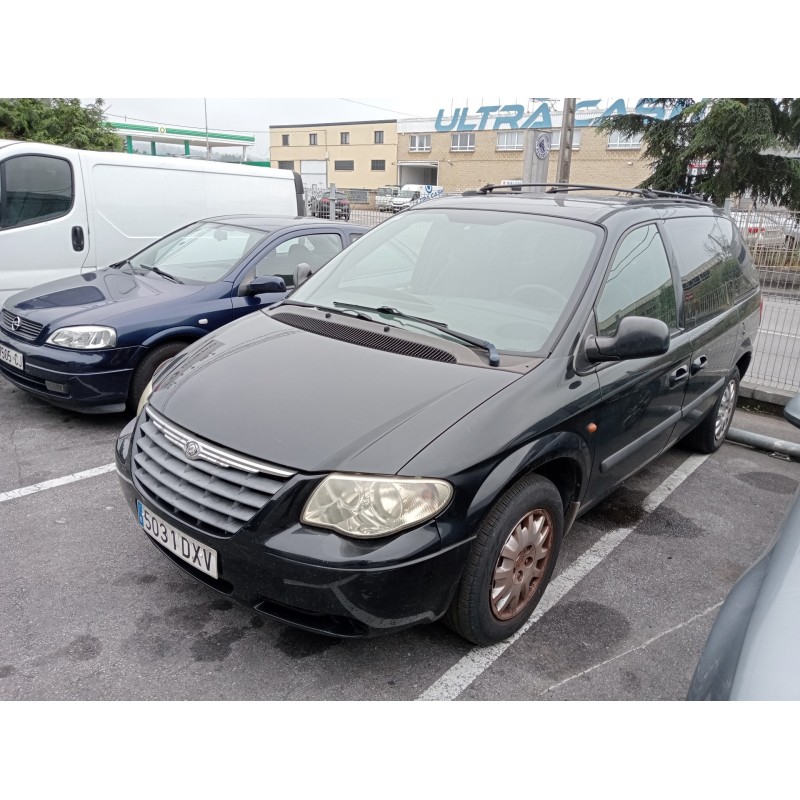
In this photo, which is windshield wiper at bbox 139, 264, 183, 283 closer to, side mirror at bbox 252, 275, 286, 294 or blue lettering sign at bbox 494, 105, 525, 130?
side mirror at bbox 252, 275, 286, 294

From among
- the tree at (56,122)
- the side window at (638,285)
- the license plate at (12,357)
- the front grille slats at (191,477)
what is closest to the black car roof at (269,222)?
the license plate at (12,357)

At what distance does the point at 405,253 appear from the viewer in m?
3.72

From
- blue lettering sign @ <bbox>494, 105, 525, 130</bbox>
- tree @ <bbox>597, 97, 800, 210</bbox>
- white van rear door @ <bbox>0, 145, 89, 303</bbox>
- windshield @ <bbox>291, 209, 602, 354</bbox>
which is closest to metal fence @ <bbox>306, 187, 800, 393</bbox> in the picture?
windshield @ <bbox>291, 209, 602, 354</bbox>

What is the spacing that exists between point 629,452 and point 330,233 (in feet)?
12.3

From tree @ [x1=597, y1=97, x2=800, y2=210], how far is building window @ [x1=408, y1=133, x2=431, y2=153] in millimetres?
47982

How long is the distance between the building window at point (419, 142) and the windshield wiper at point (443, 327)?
206 ft

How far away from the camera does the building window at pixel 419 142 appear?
61.9 meters

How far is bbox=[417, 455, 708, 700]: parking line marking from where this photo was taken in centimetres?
253

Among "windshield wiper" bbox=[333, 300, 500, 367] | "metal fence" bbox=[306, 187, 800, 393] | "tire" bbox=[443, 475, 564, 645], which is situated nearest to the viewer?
"tire" bbox=[443, 475, 564, 645]

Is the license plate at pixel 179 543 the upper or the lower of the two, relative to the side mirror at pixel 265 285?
lower

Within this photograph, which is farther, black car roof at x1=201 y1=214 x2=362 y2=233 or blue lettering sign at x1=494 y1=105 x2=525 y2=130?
blue lettering sign at x1=494 y1=105 x2=525 y2=130

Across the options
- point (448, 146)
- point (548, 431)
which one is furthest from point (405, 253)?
point (448, 146)

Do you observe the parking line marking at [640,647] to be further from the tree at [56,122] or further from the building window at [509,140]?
the building window at [509,140]

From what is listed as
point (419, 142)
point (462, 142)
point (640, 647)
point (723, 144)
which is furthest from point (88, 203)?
point (419, 142)
